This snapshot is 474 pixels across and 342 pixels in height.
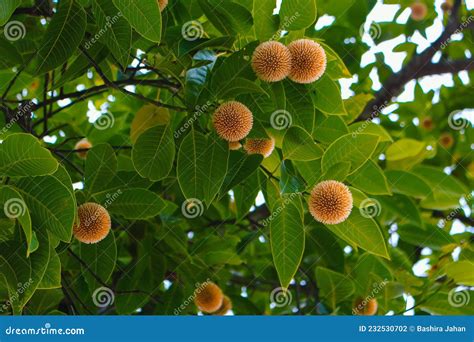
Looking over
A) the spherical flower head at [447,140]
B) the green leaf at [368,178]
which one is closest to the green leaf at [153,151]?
the green leaf at [368,178]

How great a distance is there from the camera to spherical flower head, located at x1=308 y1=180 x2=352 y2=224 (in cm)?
184

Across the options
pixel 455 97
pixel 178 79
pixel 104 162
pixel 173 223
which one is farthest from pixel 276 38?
pixel 455 97

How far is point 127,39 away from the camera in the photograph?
1.85 m

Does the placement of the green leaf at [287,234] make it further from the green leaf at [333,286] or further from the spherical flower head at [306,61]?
the green leaf at [333,286]

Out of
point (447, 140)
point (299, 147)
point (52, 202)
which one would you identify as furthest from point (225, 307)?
point (447, 140)

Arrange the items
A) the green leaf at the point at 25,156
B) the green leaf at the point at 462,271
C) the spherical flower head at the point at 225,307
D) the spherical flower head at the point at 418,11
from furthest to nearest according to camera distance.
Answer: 1. the spherical flower head at the point at 418,11
2. the spherical flower head at the point at 225,307
3. the green leaf at the point at 462,271
4. the green leaf at the point at 25,156

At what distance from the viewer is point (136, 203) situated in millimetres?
2057

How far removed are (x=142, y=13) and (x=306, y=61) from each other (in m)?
0.45

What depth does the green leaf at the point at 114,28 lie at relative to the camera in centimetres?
181

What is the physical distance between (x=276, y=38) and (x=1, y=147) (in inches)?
31.3

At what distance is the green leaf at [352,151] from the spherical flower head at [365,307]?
0.88 meters

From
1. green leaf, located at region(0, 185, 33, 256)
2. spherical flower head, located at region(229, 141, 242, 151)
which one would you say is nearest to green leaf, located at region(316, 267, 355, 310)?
spherical flower head, located at region(229, 141, 242, 151)

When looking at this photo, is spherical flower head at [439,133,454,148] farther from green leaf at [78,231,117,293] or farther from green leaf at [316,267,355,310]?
green leaf at [78,231,117,293]

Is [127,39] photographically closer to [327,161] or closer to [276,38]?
[276,38]
